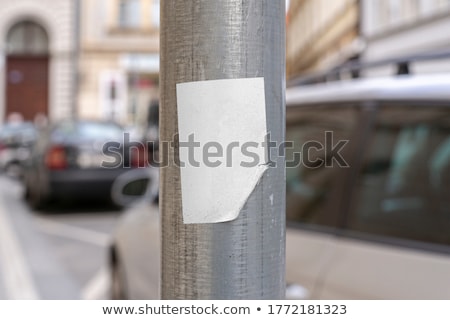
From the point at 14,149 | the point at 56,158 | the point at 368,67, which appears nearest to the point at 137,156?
the point at 56,158

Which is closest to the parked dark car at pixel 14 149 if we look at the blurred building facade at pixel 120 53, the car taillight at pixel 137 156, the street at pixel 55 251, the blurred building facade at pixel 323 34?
the street at pixel 55 251

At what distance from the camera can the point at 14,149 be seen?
54.0ft

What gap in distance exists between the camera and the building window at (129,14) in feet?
99.0

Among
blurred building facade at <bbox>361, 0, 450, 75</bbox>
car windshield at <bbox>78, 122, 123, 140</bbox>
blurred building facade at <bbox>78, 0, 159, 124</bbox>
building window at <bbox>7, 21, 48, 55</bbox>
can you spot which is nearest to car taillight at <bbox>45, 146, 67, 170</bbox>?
car windshield at <bbox>78, 122, 123, 140</bbox>

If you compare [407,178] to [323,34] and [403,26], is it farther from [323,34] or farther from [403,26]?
[323,34]

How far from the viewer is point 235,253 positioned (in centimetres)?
118

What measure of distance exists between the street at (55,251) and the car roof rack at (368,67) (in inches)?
104

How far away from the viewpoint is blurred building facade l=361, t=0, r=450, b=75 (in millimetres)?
13758

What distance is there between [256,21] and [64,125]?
8632mm

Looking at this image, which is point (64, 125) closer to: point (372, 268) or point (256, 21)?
point (372, 268)

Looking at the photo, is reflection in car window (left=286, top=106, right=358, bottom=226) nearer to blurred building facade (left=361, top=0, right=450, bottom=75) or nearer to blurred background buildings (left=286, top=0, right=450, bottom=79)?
blurred background buildings (left=286, top=0, right=450, bottom=79)

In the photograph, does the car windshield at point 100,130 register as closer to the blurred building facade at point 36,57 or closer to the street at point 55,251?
the street at point 55,251

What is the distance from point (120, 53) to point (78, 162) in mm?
22203
